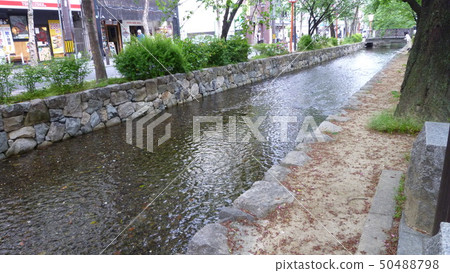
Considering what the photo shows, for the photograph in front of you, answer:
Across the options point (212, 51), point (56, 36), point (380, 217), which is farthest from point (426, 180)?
point (56, 36)

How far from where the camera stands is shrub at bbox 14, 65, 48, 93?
642 centimetres

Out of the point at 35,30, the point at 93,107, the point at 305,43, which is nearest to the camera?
the point at 93,107

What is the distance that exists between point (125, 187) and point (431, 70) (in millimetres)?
5427

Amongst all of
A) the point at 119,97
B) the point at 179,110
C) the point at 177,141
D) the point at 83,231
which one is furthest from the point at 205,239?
the point at 179,110

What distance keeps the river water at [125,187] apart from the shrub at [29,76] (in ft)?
4.52

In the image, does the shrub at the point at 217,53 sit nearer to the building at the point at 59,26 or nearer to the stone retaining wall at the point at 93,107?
the stone retaining wall at the point at 93,107

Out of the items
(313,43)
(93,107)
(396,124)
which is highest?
(313,43)

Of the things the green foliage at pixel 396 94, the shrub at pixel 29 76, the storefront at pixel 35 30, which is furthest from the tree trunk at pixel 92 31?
the storefront at pixel 35 30

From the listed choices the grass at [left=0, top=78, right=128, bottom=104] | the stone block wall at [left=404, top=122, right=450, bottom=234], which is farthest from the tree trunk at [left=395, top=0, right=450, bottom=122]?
the grass at [left=0, top=78, right=128, bottom=104]

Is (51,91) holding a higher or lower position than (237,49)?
lower

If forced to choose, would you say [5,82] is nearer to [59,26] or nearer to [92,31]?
[92,31]

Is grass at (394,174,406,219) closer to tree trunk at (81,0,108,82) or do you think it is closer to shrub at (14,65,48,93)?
shrub at (14,65,48,93)

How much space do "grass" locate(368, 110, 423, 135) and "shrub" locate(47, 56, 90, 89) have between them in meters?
6.12

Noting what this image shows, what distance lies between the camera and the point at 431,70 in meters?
5.82
